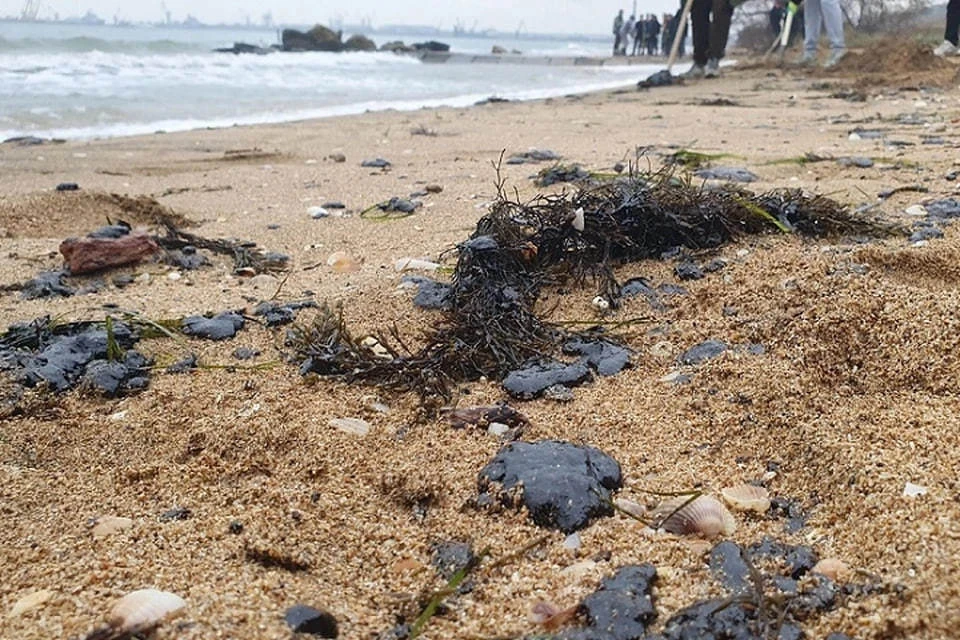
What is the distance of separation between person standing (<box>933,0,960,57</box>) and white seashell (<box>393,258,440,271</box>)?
11.1 meters

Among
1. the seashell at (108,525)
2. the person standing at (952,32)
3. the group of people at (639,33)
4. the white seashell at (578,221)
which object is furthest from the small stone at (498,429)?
the group of people at (639,33)

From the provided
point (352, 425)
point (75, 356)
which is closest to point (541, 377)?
point (352, 425)

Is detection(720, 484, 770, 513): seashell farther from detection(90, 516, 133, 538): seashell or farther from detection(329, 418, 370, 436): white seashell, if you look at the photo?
detection(90, 516, 133, 538): seashell

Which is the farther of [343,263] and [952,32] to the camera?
[952,32]

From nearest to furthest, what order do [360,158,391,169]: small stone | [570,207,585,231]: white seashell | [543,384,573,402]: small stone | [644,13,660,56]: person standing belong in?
[543,384,573,402]: small stone
[570,207,585,231]: white seashell
[360,158,391,169]: small stone
[644,13,660,56]: person standing

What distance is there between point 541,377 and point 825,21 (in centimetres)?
1134

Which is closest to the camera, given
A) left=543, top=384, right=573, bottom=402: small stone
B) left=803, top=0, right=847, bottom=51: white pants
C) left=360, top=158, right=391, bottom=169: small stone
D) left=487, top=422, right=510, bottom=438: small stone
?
left=487, top=422, right=510, bottom=438: small stone

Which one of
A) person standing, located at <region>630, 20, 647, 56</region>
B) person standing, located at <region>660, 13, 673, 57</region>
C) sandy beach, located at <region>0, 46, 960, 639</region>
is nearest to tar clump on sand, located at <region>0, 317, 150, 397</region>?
sandy beach, located at <region>0, 46, 960, 639</region>

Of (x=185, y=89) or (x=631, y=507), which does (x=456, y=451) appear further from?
(x=185, y=89)

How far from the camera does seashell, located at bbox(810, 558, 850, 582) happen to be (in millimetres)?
1229

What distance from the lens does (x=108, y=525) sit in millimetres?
1459

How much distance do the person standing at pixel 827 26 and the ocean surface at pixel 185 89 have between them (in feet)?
13.2

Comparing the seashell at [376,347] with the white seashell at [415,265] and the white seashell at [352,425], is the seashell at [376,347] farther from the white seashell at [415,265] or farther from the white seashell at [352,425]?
the white seashell at [415,265]

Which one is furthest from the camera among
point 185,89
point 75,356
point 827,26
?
point 185,89
